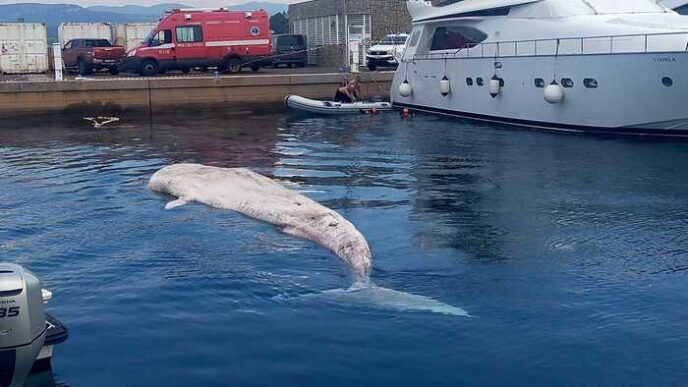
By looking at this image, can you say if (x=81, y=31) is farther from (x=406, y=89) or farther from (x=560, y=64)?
(x=560, y=64)

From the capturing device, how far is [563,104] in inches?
949

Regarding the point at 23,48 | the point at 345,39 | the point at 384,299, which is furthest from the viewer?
the point at 345,39

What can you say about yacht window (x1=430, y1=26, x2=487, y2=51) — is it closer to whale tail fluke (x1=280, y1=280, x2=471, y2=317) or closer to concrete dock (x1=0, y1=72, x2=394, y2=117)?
concrete dock (x1=0, y1=72, x2=394, y2=117)

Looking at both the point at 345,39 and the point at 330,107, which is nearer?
the point at 330,107

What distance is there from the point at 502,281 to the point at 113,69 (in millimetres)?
30812

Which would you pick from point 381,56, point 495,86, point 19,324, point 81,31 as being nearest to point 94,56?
point 81,31

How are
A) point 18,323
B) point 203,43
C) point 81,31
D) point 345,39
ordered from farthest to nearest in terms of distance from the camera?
point 81,31, point 345,39, point 203,43, point 18,323

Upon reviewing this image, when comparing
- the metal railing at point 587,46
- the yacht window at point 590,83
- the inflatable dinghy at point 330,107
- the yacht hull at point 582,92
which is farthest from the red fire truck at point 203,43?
the yacht window at point 590,83

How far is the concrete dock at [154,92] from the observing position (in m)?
30.0

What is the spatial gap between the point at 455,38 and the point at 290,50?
17.7 metres

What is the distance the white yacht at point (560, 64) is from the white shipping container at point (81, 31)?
20486mm

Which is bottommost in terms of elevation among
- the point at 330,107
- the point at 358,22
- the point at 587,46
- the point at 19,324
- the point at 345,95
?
the point at 19,324

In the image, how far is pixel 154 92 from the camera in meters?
31.5

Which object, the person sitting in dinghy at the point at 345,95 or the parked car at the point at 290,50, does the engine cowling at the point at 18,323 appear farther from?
the parked car at the point at 290,50
